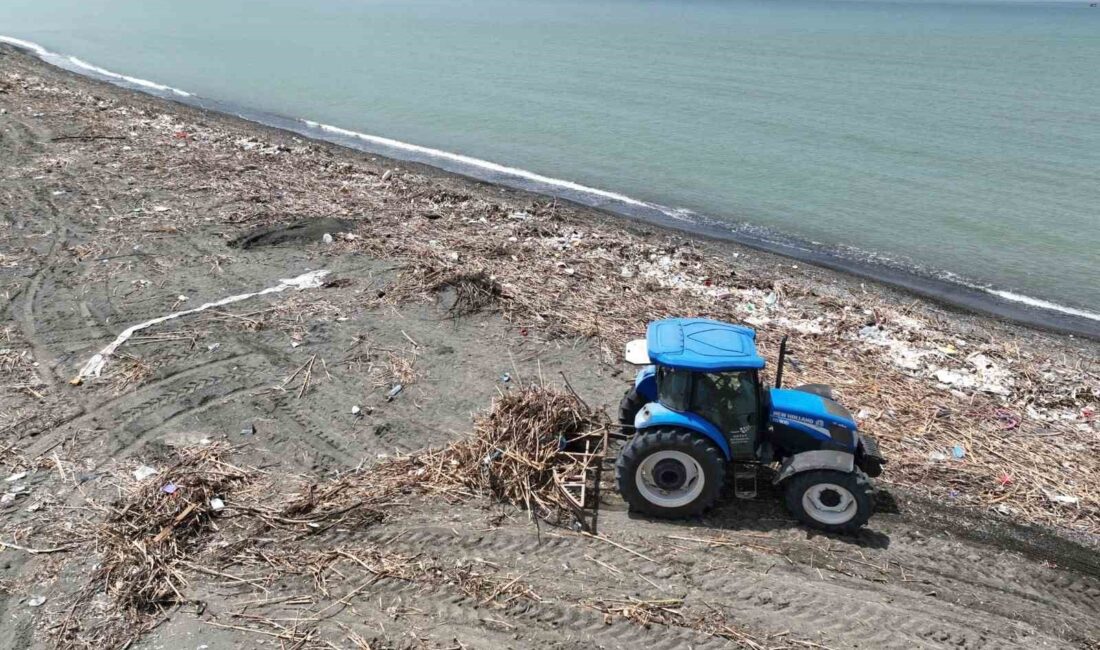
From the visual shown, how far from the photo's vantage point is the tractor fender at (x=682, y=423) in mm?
6289

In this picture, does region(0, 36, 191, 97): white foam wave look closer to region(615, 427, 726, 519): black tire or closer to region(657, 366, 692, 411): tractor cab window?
region(657, 366, 692, 411): tractor cab window

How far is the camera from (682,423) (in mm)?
6281

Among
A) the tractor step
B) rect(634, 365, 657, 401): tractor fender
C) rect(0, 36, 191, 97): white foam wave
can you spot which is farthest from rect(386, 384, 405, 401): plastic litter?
rect(0, 36, 191, 97): white foam wave

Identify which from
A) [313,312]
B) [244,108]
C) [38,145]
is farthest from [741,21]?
[313,312]

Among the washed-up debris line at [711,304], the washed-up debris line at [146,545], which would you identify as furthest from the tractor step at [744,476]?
the washed-up debris line at [146,545]

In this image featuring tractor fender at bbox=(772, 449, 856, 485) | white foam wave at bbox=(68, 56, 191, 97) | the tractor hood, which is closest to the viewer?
tractor fender at bbox=(772, 449, 856, 485)

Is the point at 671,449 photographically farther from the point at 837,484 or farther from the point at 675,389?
the point at 837,484

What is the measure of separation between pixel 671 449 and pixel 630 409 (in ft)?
3.55

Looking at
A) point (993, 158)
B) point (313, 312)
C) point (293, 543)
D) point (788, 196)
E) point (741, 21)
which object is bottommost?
point (293, 543)

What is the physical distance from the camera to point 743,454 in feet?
21.3

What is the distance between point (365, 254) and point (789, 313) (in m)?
6.27

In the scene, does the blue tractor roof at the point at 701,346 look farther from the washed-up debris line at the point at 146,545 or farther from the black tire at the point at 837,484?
the washed-up debris line at the point at 146,545

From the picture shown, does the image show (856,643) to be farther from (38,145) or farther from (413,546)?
(38,145)

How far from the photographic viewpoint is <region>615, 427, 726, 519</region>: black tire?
6.21m
